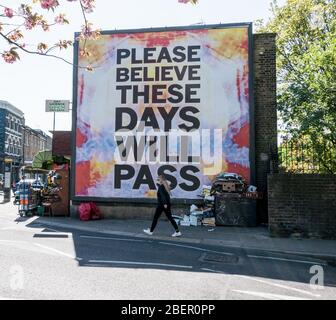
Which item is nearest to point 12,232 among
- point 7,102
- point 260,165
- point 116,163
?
point 116,163

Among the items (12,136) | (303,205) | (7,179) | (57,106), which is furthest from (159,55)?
(12,136)

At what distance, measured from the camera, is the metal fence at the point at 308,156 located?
12.2 m

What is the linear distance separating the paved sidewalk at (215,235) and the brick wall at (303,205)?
40cm

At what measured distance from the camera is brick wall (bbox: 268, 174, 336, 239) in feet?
35.7

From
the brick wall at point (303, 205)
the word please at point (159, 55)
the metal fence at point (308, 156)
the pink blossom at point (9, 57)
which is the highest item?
the word please at point (159, 55)

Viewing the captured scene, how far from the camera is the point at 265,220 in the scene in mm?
13898

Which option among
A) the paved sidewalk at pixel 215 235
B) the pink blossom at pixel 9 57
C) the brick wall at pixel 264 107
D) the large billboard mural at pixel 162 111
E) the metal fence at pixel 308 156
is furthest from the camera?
the large billboard mural at pixel 162 111

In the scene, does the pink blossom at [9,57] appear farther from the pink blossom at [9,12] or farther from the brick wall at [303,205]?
the brick wall at [303,205]

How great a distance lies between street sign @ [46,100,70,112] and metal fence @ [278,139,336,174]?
11488 millimetres

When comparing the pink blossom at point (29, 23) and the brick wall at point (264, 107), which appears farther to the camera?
the brick wall at point (264, 107)

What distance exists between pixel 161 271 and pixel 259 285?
1800 mm

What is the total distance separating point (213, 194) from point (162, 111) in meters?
3.93

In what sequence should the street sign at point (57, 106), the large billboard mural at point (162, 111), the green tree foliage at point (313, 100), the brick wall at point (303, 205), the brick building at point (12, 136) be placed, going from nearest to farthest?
the brick wall at point (303, 205) → the green tree foliage at point (313, 100) → the large billboard mural at point (162, 111) → the street sign at point (57, 106) → the brick building at point (12, 136)

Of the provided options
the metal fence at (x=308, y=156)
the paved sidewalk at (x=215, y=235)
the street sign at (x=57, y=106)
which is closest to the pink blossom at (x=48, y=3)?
the paved sidewalk at (x=215, y=235)
